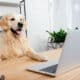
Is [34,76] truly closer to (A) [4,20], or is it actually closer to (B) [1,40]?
(B) [1,40]

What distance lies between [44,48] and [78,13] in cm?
93

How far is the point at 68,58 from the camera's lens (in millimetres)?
888

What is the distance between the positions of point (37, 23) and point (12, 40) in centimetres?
150

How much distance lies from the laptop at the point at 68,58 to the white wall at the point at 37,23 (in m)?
1.89

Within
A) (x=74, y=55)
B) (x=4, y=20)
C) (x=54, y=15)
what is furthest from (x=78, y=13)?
(x=74, y=55)

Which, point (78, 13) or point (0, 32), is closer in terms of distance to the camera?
point (0, 32)

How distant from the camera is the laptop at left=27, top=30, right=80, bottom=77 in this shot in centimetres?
84

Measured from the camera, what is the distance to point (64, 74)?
0.91m

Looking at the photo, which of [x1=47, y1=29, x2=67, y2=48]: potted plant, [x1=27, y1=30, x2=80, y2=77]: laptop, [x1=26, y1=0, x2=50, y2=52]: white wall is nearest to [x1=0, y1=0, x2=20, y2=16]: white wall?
[x1=26, y1=0, x2=50, y2=52]: white wall

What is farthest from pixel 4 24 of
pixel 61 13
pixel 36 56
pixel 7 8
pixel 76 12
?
pixel 76 12

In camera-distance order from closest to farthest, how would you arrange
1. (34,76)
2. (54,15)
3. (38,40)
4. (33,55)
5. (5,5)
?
(34,76) < (33,55) < (5,5) < (38,40) < (54,15)

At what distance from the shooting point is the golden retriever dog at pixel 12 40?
1518mm

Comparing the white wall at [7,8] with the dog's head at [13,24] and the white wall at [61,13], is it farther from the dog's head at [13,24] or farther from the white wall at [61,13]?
the white wall at [61,13]

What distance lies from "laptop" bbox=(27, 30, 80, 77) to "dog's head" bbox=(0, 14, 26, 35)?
614 mm
